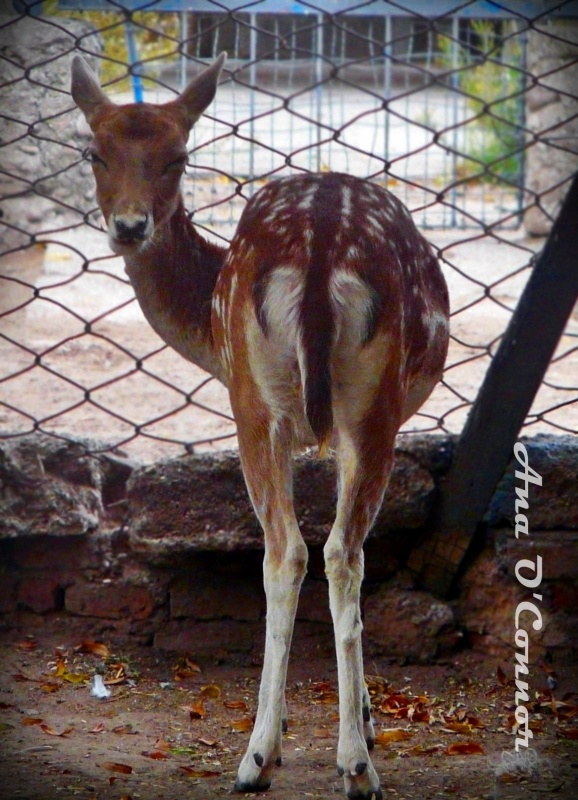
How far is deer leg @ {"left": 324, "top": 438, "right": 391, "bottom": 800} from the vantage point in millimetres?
2168

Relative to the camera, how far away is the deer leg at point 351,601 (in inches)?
85.4

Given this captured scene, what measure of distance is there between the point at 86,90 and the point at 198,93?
283mm

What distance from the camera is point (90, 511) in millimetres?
3059

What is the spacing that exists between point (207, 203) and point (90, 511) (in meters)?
0.95

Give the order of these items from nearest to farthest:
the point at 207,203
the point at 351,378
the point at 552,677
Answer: the point at 351,378 < the point at 552,677 < the point at 207,203

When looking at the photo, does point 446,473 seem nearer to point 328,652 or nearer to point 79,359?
point 328,652

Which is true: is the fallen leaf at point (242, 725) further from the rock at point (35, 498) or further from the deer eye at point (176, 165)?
the deer eye at point (176, 165)

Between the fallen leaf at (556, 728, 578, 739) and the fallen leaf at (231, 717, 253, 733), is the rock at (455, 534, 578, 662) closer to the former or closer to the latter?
the fallen leaf at (556, 728, 578, 739)

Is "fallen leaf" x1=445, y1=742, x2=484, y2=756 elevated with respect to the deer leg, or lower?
lower

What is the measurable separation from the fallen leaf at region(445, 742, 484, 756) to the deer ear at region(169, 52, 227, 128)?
65.1 inches

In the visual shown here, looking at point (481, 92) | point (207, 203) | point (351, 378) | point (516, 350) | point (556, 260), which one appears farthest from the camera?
point (481, 92)

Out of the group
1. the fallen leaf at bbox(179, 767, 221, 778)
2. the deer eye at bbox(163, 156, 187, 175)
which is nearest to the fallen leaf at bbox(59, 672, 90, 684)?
the fallen leaf at bbox(179, 767, 221, 778)

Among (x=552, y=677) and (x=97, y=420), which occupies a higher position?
(x=97, y=420)

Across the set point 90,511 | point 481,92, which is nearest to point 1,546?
point 90,511
